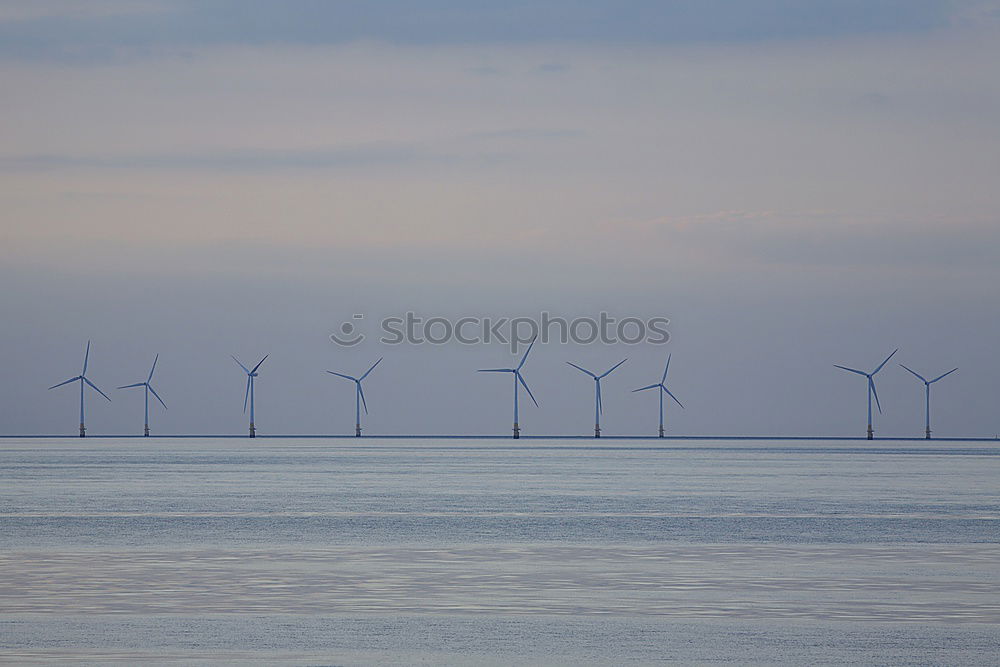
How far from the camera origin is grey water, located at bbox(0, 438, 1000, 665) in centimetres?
2150

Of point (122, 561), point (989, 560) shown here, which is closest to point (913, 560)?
point (989, 560)

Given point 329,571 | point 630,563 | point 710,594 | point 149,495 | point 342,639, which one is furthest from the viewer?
point 149,495

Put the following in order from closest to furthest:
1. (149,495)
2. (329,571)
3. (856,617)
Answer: (856,617) → (329,571) → (149,495)

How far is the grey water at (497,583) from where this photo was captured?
2150cm

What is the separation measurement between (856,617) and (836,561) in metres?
10.6

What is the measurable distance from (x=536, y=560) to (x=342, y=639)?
13.0 meters

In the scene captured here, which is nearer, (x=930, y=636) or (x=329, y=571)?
(x=930, y=636)

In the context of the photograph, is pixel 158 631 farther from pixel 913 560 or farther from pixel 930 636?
pixel 913 560

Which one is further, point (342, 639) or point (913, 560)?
point (913, 560)

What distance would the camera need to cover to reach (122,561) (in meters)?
34.4

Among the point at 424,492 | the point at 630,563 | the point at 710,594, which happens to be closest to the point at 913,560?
the point at 630,563

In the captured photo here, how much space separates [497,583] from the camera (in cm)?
2986

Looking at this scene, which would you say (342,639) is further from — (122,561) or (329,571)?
(122,561)

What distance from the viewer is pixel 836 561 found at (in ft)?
115
